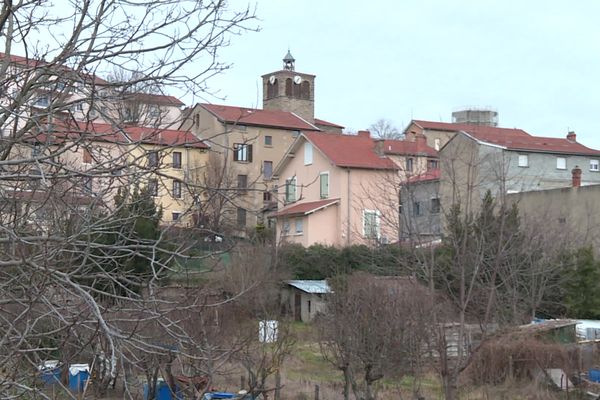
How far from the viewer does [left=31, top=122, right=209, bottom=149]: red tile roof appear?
4938 mm

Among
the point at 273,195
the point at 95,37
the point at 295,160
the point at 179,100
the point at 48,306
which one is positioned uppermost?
the point at 295,160

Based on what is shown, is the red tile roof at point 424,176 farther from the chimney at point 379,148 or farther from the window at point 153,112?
the window at point 153,112

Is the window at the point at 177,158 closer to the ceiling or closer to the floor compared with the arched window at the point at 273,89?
closer to the floor

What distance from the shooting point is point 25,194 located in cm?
599

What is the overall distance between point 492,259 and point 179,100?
1366cm

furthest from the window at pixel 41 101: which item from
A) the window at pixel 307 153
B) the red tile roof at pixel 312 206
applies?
the window at pixel 307 153

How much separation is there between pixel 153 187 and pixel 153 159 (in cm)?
74

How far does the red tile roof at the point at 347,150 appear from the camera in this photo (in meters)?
41.2

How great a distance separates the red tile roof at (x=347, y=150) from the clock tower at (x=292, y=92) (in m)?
17.5

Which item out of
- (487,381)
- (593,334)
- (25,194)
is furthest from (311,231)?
(25,194)

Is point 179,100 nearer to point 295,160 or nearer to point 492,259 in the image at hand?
point 492,259

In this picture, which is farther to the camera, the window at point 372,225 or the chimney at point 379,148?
the chimney at point 379,148

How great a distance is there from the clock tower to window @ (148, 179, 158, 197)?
55.6 metres

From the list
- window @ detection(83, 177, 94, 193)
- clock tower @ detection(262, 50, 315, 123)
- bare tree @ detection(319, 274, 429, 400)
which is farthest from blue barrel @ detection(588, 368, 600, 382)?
clock tower @ detection(262, 50, 315, 123)
